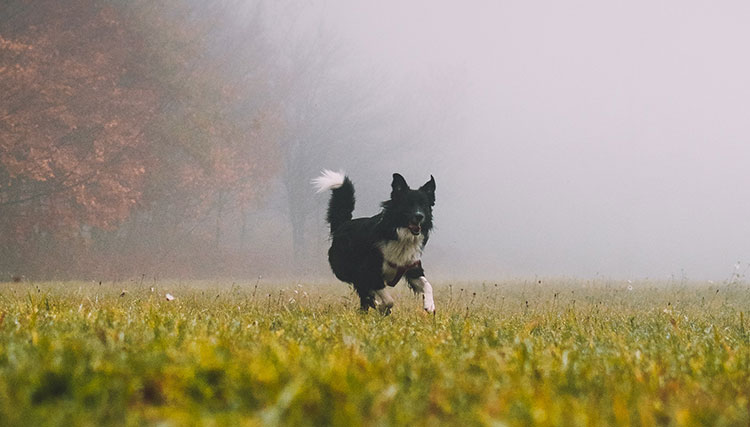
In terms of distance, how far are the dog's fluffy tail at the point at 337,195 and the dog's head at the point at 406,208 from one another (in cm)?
115

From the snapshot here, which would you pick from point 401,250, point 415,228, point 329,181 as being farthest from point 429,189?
point 329,181

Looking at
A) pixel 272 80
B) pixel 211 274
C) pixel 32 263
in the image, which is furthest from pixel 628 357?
pixel 272 80

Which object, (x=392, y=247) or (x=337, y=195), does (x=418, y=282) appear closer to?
(x=392, y=247)

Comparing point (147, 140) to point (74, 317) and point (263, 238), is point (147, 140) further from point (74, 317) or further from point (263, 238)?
point (263, 238)

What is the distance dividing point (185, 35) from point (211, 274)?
40.7 ft

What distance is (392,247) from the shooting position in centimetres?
780

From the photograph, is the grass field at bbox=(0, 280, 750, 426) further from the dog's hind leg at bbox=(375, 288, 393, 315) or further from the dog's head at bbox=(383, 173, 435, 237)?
the dog's hind leg at bbox=(375, 288, 393, 315)

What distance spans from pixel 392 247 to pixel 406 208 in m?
0.52

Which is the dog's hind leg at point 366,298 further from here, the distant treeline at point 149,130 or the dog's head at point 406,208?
the distant treeline at point 149,130

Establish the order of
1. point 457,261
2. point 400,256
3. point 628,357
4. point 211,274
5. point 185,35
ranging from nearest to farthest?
point 628,357
point 400,256
point 185,35
point 211,274
point 457,261

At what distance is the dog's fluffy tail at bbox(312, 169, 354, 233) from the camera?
879 centimetres

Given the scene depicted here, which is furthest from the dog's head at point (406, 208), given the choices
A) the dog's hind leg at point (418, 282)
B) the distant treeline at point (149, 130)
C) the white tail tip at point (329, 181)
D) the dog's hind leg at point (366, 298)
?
the distant treeline at point (149, 130)

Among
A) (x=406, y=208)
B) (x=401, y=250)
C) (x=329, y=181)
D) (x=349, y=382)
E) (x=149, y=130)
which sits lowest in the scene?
(x=349, y=382)

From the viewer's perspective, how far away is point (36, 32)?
20.5m
